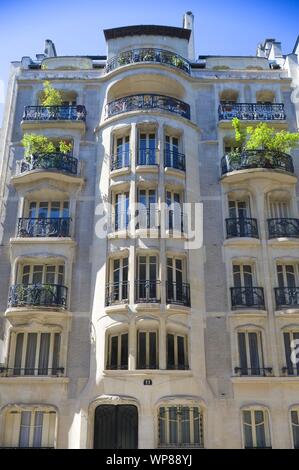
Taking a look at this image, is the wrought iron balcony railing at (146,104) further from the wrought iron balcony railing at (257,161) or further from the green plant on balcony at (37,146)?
the wrought iron balcony railing at (257,161)

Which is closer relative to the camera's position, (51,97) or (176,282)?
(176,282)

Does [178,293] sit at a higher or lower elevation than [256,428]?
higher

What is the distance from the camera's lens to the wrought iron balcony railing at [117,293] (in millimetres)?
18375

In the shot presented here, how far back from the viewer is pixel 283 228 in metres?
20.3

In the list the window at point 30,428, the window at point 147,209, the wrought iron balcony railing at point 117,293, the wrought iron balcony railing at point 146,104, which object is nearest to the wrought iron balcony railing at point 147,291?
the wrought iron balcony railing at point 117,293

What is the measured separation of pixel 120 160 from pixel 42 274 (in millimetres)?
5751

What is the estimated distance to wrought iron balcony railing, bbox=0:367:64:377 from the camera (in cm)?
1788

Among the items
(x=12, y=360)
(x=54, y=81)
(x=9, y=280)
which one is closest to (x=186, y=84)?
(x=54, y=81)

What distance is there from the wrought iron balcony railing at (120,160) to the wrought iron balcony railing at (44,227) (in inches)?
117

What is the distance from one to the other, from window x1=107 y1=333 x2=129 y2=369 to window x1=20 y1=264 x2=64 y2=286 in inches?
125

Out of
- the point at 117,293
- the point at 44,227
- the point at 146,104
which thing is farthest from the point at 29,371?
the point at 146,104

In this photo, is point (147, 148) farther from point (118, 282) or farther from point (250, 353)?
point (250, 353)

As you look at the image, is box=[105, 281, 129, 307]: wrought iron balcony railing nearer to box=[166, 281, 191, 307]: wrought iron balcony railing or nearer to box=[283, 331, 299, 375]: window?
box=[166, 281, 191, 307]: wrought iron balcony railing

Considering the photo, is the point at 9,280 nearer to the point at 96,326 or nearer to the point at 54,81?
the point at 96,326
